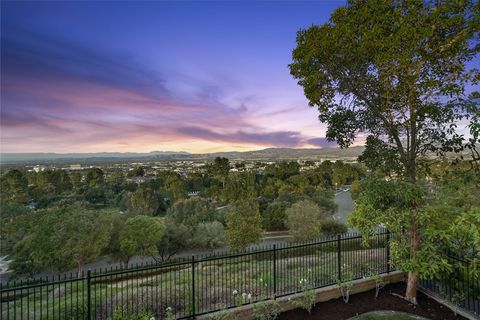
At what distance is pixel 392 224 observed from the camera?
262 inches

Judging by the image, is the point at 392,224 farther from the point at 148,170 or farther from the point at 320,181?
the point at 148,170

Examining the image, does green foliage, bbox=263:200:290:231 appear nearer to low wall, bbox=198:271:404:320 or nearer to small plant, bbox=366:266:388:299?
low wall, bbox=198:271:404:320

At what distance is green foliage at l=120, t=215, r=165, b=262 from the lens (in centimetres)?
2646

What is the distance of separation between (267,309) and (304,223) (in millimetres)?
25517

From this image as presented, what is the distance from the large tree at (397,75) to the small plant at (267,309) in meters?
3.51

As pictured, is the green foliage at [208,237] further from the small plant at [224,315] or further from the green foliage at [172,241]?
the small plant at [224,315]

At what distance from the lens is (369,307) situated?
288 inches

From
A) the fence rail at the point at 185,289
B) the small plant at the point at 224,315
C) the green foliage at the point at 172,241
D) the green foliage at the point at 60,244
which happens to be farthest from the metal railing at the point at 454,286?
the green foliage at the point at 172,241

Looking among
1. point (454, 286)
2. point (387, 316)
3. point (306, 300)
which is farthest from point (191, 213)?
point (387, 316)

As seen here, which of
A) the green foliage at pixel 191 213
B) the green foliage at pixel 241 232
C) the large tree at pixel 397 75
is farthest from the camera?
the green foliage at pixel 191 213

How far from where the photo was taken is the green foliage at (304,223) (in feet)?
98.9

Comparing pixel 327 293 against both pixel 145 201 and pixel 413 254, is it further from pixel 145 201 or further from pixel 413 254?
pixel 145 201

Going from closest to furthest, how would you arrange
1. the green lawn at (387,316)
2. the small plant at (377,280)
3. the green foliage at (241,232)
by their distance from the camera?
1. the green lawn at (387,316)
2. the small plant at (377,280)
3. the green foliage at (241,232)

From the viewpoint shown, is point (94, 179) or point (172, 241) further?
point (94, 179)
